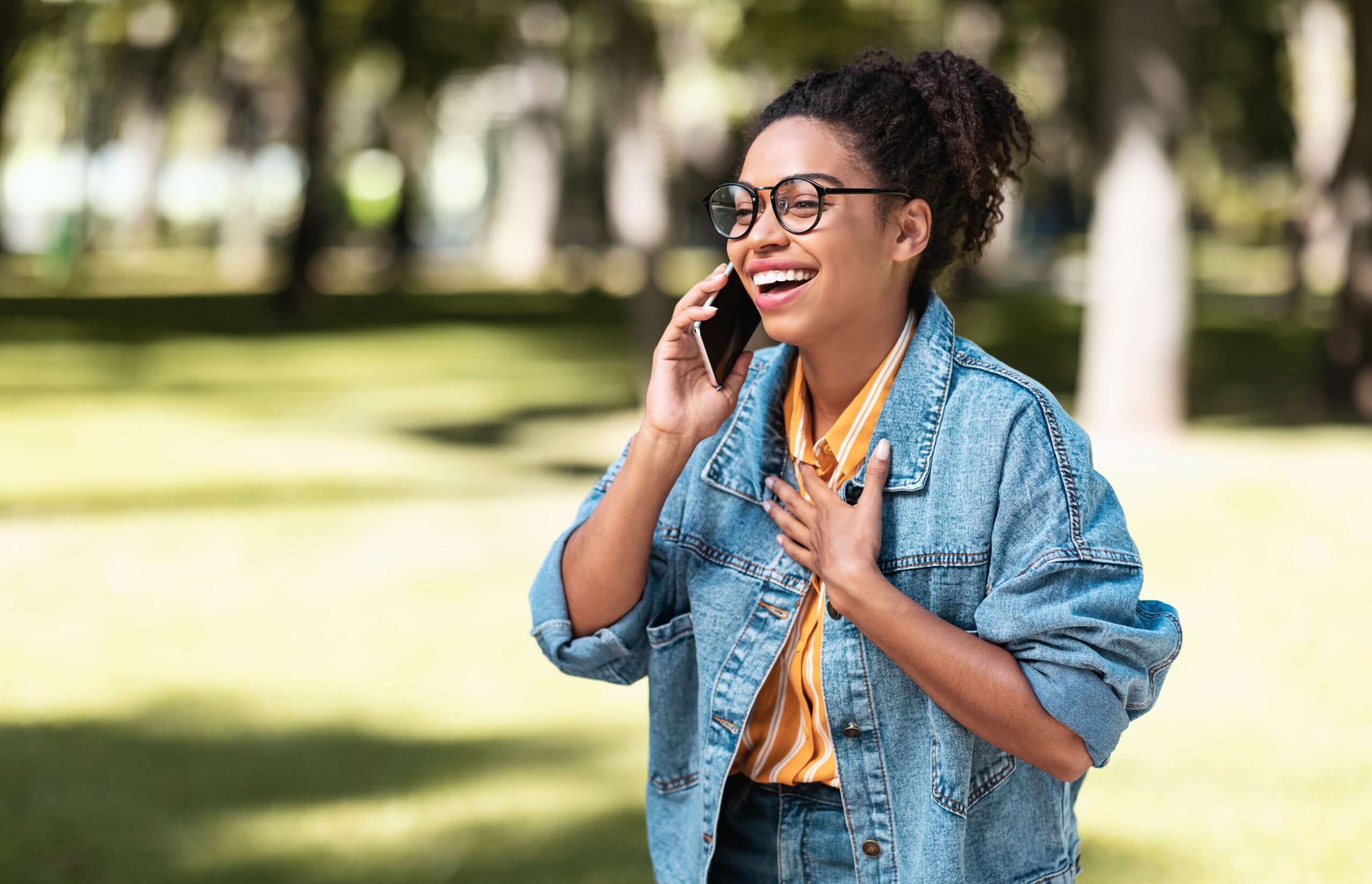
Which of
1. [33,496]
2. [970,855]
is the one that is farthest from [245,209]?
[970,855]

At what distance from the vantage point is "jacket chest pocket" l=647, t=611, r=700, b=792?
2572mm

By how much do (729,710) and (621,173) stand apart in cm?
1349

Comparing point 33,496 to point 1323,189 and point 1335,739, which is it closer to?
point 1335,739

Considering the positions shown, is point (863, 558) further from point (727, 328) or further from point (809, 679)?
point (727, 328)

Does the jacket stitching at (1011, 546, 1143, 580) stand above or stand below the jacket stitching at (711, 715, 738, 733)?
above

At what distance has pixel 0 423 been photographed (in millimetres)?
13562

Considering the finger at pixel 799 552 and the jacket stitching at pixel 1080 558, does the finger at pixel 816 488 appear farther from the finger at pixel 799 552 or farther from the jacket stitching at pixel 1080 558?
the jacket stitching at pixel 1080 558

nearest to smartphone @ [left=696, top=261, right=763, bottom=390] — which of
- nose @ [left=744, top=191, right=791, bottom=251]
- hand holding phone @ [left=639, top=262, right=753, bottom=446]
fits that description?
hand holding phone @ [left=639, top=262, right=753, bottom=446]

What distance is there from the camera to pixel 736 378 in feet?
8.51

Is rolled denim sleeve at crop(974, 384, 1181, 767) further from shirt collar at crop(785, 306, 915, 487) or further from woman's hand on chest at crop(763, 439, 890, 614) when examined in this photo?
shirt collar at crop(785, 306, 915, 487)

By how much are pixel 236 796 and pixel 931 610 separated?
3964mm

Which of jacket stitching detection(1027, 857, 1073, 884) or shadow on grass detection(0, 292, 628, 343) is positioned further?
shadow on grass detection(0, 292, 628, 343)

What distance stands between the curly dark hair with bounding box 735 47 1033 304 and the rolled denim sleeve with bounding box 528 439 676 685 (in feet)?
2.00

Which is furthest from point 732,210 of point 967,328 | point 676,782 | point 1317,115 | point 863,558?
point 1317,115
